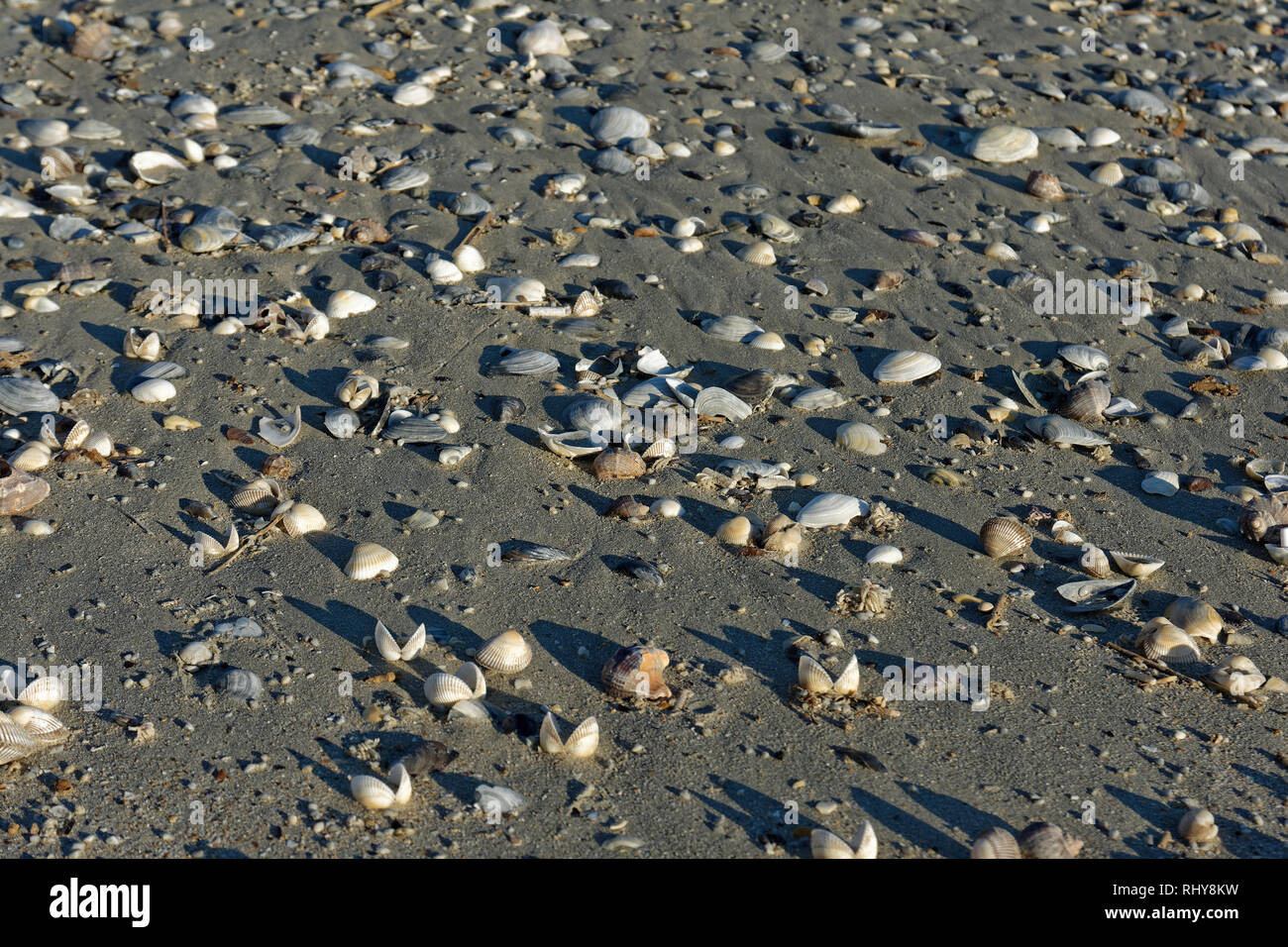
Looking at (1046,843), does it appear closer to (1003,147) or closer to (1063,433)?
(1063,433)

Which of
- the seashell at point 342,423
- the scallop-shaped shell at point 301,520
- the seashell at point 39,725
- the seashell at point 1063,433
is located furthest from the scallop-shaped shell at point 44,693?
the seashell at point 1063,433

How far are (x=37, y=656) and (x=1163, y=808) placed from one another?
315 cm

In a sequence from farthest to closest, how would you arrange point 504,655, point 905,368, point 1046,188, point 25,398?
point 1046,188, point 905,368, point 25,398, point 504,655

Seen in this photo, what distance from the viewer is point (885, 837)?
279cm

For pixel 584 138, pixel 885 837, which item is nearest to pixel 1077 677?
pixel 885 837

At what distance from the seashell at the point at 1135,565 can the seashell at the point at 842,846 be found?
1.52 meters

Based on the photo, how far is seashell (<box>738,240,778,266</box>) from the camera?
5.15 m

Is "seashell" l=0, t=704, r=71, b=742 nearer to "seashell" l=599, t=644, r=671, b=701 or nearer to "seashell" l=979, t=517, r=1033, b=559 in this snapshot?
"seashell" l=599, t=644, r=671, b=701

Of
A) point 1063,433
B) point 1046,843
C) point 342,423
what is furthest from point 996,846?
point 342,423

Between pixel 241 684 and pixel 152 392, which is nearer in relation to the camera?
pixel 241 684

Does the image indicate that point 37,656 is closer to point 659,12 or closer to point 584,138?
point 584,138

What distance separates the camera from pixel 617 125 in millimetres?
5945

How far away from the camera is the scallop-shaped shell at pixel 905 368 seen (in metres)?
4.51

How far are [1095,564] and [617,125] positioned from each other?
3.57 m
